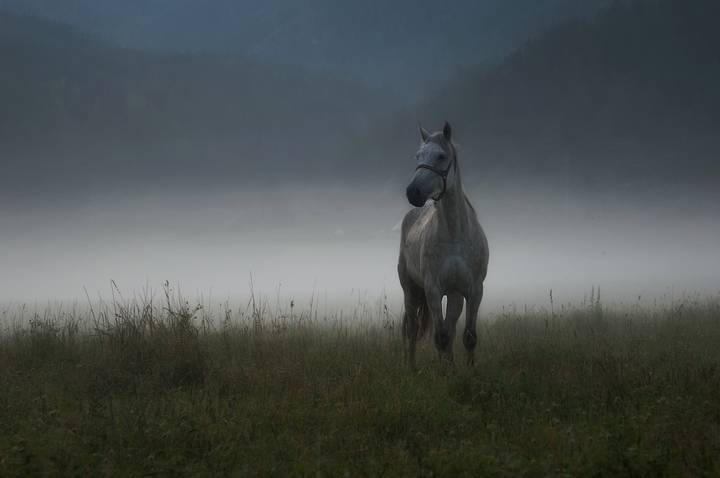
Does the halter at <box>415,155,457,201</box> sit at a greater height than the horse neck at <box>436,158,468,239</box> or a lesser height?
greater

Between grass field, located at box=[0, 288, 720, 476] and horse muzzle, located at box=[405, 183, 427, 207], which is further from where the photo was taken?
horse muzzle, located at box=[405, 183, 427, 207]

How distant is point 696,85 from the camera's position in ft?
655

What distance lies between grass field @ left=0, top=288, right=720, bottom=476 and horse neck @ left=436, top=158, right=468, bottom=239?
5.55 ft

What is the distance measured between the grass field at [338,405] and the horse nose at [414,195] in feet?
6.34

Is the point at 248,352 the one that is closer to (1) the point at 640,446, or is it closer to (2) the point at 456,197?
(2) the point at 456,197

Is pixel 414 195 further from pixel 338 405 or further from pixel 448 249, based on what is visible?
pixel 338 405

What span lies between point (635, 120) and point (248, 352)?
664 feet

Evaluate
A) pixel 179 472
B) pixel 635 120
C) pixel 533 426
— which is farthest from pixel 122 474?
pixel 635 120

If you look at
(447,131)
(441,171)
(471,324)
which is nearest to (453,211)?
(441,171)

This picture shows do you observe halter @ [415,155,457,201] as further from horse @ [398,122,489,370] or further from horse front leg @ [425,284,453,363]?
horse front leg @ [425,284,453,363]

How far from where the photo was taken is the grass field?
5727 millimetres

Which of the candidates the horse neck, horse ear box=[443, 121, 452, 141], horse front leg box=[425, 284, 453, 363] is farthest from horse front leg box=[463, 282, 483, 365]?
horse ear box=[443, 121, 452, 141]

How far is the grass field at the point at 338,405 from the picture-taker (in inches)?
225

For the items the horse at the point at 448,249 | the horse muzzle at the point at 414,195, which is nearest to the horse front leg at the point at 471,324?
the horse at the point at 448,249
